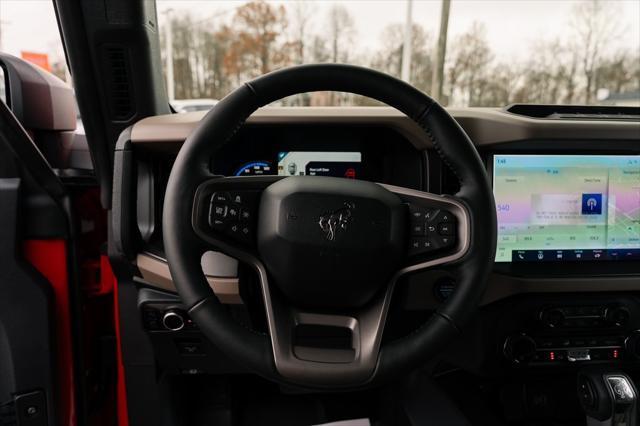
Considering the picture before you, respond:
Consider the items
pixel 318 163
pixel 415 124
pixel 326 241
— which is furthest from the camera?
pixel 318 163

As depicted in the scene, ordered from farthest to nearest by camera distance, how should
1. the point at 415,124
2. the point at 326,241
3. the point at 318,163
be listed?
the point at 318,163
the point at 415,124
the point at 326,241

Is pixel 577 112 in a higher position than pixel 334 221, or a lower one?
higher

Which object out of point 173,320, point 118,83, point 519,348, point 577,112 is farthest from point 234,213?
point 577,112

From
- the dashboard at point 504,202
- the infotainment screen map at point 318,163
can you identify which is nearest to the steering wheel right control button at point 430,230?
the dashboard at point 504,202

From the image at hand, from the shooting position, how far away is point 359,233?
0.94 m

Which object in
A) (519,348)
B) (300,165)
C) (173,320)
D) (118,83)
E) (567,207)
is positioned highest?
(118,83)

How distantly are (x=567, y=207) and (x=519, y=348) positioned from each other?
40 cm

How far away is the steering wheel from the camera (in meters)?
0.87

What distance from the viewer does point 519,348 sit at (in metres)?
1.39

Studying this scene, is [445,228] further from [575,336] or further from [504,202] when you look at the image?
[575,336]

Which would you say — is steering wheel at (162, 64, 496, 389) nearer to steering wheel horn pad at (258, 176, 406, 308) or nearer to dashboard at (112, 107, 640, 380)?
steering wheel horn pad at (258, 176, 406, 308)

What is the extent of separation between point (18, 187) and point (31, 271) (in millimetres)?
220

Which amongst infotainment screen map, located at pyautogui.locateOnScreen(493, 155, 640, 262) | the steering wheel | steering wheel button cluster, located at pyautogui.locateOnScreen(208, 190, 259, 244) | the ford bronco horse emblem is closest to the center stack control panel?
infotainment screen map, located at pyautogui.locateOnScreen(493, 155, 640, 262)

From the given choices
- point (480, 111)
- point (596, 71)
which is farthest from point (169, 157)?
point (596, 71)
